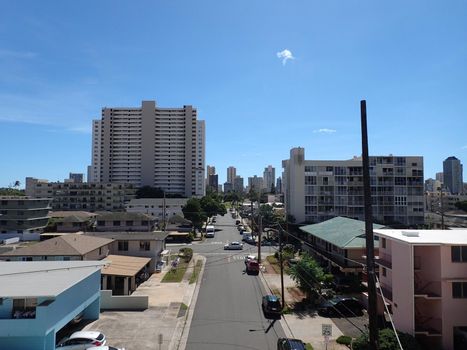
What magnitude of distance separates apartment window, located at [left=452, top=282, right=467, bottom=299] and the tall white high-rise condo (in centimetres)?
14823

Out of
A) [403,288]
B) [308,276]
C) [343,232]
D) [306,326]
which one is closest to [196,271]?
[308,276]

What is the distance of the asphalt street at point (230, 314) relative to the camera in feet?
75.7

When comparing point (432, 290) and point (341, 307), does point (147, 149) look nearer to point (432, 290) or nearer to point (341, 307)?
point (341, 307)

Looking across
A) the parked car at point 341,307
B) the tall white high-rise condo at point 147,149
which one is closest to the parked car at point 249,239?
the parked car at point 341,307

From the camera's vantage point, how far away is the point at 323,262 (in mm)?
46031

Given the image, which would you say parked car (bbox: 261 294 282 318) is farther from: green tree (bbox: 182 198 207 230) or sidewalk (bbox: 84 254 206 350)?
green tree (bbox: 182 198 207 230)

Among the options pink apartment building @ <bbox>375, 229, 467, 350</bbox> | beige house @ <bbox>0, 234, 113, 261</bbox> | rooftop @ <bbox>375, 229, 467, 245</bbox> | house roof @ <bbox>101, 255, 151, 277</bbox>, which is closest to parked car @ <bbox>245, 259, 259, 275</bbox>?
house roof @ <bbox>101, 255, 151, 277</bbox>

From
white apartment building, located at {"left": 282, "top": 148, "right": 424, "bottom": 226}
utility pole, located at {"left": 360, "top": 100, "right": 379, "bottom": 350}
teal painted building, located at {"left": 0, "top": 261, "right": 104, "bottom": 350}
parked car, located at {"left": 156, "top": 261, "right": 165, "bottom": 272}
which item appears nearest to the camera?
utility pole, located at {"left": 360, "top": 100, "right": 379, "bottom": 350}

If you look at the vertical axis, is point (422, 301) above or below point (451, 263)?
below

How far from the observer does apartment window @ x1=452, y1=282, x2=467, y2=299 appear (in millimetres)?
21141

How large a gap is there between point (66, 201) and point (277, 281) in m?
106

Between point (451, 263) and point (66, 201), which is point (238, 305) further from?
point (66, 201)

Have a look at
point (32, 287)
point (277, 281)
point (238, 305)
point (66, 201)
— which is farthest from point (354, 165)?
point (66, 201)

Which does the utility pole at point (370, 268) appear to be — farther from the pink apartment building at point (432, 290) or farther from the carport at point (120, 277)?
the carport at point (120, 277)
